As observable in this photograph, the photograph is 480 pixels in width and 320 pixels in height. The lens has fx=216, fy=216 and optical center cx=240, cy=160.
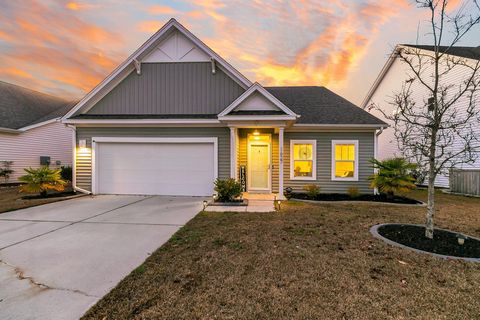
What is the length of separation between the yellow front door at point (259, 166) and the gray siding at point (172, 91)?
2.31m

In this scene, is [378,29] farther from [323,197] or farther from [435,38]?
[323,197]

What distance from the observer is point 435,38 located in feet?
13.6

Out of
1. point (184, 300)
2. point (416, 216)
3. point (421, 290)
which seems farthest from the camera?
point (416, 216)

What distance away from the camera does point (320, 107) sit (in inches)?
404

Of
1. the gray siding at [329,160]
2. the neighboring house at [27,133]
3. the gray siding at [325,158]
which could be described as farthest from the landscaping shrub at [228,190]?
the neighboring house at [27,133]

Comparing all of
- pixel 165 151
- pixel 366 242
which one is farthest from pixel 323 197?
pixel 165 151

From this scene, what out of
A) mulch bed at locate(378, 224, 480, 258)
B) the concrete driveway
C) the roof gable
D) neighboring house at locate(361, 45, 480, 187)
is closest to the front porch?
the concrete driveway

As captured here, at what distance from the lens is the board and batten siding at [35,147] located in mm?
12727

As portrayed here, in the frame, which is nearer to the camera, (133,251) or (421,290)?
(421,290)

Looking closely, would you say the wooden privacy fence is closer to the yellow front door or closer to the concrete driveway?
the yellow front door

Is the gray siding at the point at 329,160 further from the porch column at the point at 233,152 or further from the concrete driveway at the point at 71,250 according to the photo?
the concrete driveway at the point at 71,250

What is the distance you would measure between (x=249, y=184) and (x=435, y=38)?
23.7 feet

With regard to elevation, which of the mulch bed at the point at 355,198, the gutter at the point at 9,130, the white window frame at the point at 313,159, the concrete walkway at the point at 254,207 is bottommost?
the concrete walkway at the point at 254,207

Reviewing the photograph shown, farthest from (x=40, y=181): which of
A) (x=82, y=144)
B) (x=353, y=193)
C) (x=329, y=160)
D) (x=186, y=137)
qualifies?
(x=353, y=193)
